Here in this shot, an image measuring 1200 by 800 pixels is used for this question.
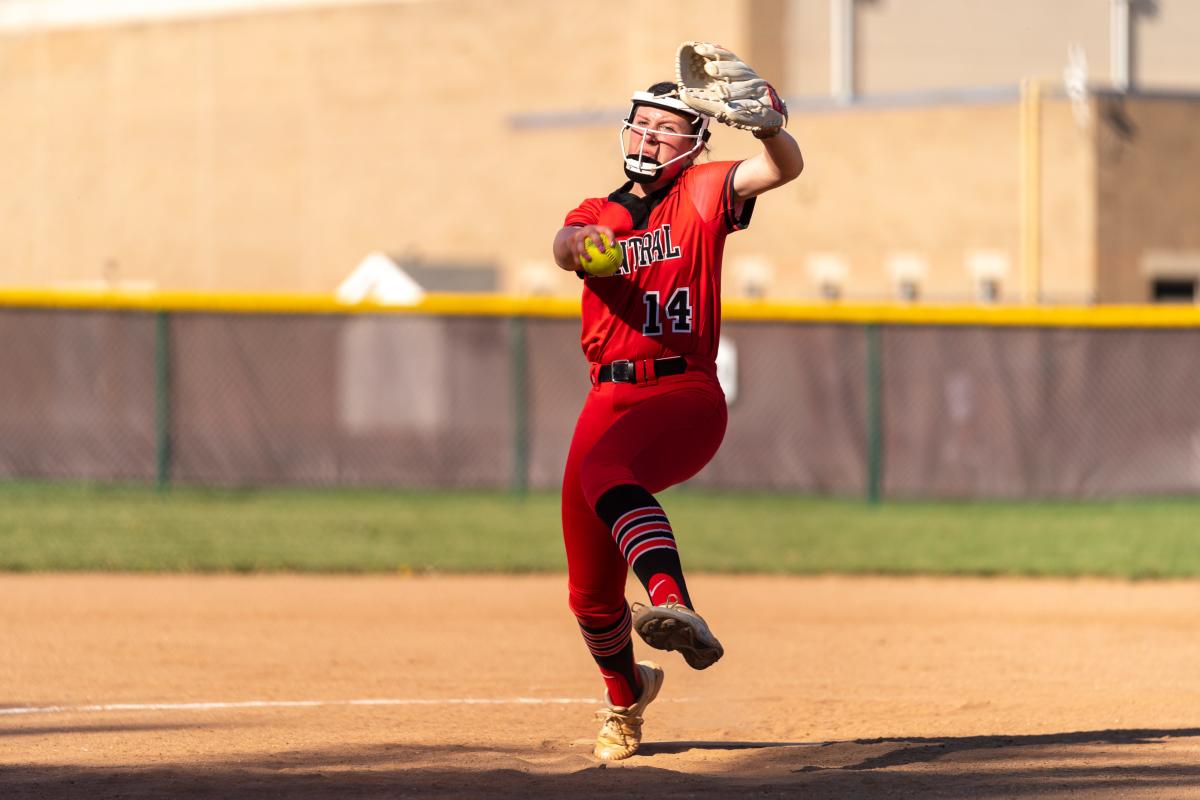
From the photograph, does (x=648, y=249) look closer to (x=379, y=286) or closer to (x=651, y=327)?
(x=651, y=327)

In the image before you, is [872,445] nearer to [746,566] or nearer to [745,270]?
[746,566]

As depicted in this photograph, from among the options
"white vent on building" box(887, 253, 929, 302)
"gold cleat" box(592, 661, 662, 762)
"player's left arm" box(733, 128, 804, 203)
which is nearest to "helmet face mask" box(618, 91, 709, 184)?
"player's left arm" box(733, 128, 804, 203)

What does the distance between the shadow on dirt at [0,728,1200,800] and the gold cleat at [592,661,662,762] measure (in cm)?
7

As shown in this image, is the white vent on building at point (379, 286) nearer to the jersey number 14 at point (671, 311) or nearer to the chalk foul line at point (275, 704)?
the chalk foul line at point (275, 704)

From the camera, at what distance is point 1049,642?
9.41m

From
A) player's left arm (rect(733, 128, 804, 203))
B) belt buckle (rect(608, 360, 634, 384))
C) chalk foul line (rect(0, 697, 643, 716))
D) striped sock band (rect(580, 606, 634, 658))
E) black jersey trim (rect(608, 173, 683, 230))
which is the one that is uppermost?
player's left arm (rect(733, 128, 804, 203))

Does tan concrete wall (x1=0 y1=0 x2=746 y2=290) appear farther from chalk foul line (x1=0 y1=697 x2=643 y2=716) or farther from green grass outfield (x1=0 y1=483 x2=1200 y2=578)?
chalk foul line (x1=0 y1=697 x2=643 y2=716)

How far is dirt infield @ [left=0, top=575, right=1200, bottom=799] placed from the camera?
556cm

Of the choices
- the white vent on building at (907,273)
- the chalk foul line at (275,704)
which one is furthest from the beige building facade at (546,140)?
the chalk foul line at (275,704)

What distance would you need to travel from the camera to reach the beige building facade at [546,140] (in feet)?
86.3

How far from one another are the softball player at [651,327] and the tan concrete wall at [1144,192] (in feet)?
70.4

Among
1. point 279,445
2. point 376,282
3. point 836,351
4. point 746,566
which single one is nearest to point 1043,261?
point 836,351

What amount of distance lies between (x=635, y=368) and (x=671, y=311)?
0.21m

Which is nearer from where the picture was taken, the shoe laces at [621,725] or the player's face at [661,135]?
the player's face at [661,135]
